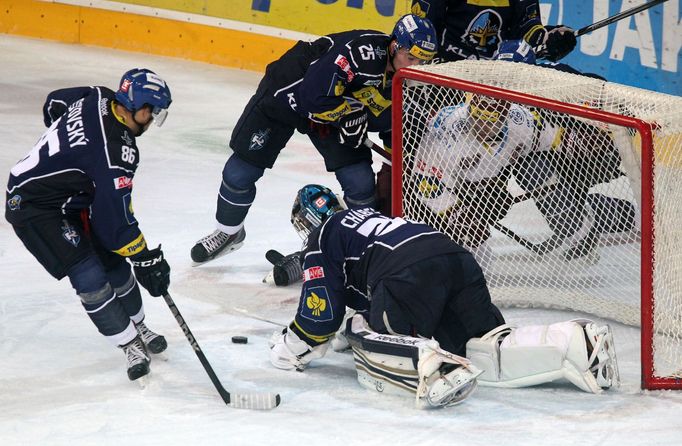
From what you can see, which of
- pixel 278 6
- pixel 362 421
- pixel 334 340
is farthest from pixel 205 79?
pixel 362 421

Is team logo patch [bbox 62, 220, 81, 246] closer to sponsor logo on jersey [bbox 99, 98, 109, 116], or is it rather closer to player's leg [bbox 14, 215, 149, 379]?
player's leg [bbox 14, 215, 149, 379]

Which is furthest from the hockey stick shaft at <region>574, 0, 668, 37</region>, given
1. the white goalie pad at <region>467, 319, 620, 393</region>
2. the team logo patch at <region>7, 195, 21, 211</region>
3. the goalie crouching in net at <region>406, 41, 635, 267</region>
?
the team logo patch at <region>7, 195, 21, 211</region>

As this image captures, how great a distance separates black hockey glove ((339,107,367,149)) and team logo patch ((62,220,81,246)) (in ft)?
4.62

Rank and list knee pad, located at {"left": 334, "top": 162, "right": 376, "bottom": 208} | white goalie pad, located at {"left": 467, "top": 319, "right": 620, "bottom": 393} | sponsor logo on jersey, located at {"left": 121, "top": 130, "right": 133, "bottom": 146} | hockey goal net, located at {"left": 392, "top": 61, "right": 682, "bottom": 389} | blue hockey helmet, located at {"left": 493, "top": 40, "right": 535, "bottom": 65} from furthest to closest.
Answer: blue hockey helmet, located at {"left": 493, "top": 40, "right": 535, "bottom": 65} < knee pad, located at {"left": 334, "top": 162, "right": 376, "bottom": 208} < hockey goal net, located at {"left": 392, "top": 61, "right": 682, "bottom": 389} < sponsor logo on jersey, located at {"left": 121, "top": 130, "right": 133, "bottom": 146} < white goalie pad, located at {"left": 467, "top": 319, "right": 620, "bottom": 393}

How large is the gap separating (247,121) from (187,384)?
5.32ft

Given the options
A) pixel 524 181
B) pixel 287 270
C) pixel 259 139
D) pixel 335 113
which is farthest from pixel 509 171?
pixel 259 139

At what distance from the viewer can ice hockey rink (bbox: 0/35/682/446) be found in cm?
342

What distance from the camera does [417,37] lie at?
4719 mm

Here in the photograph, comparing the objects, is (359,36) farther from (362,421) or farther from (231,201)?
(362,421)

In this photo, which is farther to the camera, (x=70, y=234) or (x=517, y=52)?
(x=517, y=52)

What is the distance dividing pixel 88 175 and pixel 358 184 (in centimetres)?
145

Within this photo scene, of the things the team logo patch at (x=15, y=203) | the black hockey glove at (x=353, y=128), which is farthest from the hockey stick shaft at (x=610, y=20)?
the team logo patch at (x=15, y=203)

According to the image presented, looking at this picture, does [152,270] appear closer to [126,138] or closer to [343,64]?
[126,138]

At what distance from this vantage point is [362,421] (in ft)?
11.5
